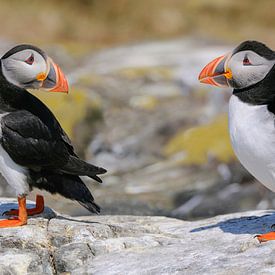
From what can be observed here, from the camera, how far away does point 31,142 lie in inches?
260

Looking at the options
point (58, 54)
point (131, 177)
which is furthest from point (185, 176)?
point (58, 54)

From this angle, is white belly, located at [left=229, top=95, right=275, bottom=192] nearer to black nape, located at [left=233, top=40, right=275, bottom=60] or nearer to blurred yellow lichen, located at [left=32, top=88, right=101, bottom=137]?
black nape, located at [left=233, top=40, right=275, bottom=60]

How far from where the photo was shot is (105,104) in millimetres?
14984

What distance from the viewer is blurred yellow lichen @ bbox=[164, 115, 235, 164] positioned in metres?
12.9

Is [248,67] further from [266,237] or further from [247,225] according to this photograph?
[247,225]

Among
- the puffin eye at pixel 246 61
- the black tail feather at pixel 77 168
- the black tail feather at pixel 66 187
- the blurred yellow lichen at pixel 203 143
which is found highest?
the puffin eye at pixel 246 61

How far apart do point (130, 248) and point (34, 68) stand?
153 centimetres

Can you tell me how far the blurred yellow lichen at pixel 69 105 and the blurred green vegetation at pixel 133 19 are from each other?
908cm

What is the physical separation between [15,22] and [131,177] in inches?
495

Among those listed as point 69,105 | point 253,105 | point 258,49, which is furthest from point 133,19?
point 253,105

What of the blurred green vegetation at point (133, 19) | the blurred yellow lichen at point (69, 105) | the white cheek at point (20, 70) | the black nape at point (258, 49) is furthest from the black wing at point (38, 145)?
the blurred green vegetation at point (133, 19)

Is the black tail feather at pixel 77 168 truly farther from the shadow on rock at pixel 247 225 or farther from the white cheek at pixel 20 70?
the shadow on rock at pixel 247 225

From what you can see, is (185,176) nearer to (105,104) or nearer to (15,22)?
(105,104)

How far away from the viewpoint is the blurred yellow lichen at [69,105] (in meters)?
13.7
